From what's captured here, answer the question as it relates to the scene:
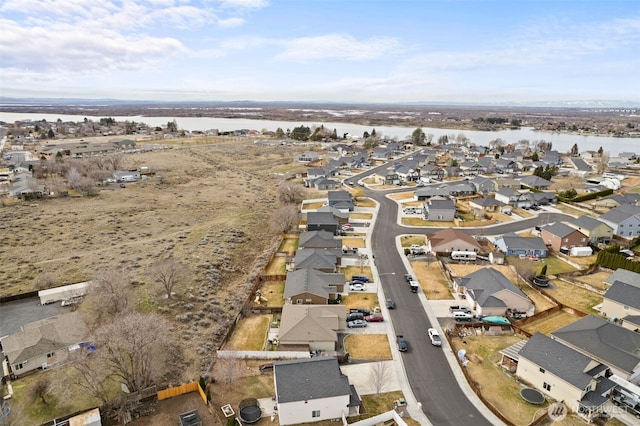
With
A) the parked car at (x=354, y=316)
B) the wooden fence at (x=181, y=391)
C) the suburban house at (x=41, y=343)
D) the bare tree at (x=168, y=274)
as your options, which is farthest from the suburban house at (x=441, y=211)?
the suburban house at (x=41, y=343)

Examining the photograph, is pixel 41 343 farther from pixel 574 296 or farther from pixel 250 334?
pixel 574 296

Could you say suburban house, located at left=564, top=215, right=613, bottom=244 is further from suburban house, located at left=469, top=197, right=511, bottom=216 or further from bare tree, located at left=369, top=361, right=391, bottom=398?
bare tree, located at left=369, top=361, right=391, bottom=398

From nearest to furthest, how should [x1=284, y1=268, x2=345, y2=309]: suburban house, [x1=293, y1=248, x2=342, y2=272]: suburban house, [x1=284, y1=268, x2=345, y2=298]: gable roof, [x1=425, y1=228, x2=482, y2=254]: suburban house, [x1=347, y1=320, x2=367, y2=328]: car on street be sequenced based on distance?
[x1=347, y1=320, x2=367, y2=328]: car on street → [x1=284, y1=268, x2=345, y2=309]: suburban house → [x1=284, y1=268, x2=345, y2=298]: gable roof → [x1=293, y1=248, x2=342, y2=272]: suburban house → [x1=425, y1=228, x2=482, y2=254]: suburban house

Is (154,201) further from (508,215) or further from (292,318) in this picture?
(508,215)

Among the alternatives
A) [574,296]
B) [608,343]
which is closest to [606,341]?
[608,343]

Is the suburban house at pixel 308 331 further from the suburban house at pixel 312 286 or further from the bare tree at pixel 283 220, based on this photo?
the bare tree at pixel 283 220

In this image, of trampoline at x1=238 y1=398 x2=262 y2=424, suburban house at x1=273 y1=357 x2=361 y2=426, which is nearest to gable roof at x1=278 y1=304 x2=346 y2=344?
suburban house at x1=273 y1=357 x2=361 y2=426
